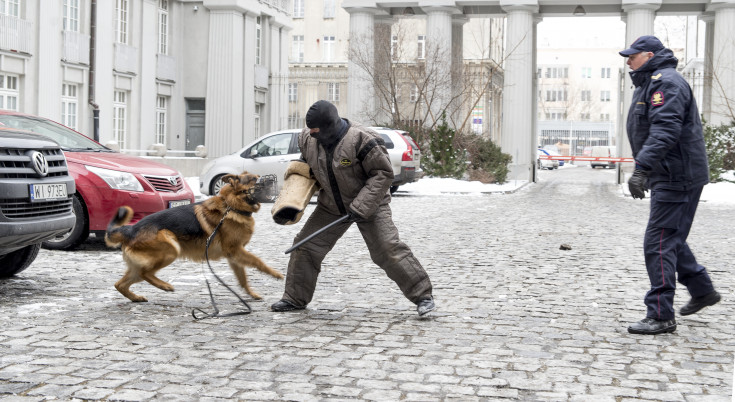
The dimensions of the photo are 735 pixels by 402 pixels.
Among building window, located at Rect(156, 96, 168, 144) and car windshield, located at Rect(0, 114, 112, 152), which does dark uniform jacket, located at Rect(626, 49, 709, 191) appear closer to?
car windshield, located at Rect(0, 114, 112, 152)

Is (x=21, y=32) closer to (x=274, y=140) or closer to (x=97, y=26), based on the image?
(x=97, y=26)

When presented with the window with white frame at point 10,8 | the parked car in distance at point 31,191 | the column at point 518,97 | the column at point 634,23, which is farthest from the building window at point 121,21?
the parked car in distance at point 31,191

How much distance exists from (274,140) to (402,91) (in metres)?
17.3

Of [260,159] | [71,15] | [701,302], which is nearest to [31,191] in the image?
[701,302]

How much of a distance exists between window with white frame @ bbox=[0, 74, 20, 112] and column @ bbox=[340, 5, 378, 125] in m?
15.8

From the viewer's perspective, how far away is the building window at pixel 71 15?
2770cm

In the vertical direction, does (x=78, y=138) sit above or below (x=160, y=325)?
above

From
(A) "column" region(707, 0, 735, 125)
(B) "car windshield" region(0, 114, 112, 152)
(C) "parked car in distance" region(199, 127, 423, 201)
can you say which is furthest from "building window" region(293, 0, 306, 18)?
(B) "car windshield" region(0, 114, 112, 152)

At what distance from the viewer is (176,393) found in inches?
185

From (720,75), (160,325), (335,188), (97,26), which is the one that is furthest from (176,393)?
(720,75)

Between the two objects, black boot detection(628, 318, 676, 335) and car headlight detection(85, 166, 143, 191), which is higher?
car headlight detection(85, 166, 143, 191)

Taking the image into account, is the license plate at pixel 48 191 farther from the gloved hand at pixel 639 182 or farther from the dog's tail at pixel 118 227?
the gloved hand at pixel 639 182

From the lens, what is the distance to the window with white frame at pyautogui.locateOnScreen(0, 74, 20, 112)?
82.0 feet

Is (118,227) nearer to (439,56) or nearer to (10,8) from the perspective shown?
(10,8)
